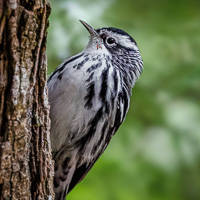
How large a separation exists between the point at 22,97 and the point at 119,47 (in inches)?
86.7

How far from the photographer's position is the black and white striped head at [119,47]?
4.40 metres

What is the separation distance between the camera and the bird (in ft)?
12.3

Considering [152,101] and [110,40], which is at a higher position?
[110,40]

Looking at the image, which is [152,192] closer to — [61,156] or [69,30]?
[61,156]

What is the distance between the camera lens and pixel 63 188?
4.13 metres

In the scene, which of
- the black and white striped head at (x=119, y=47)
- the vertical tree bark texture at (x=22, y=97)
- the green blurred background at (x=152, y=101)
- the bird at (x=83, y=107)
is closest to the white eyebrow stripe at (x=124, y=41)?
the black and white striped head at (x=119, y=47)

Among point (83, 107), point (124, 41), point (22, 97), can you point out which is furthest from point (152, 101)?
point (22, 97)

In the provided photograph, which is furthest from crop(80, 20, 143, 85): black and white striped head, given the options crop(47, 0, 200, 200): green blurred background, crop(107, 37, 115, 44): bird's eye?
crop(47, 0, 200, 200): green blurred background

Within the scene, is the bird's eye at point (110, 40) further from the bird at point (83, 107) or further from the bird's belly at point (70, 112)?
the bird's belly at point (70, 112)

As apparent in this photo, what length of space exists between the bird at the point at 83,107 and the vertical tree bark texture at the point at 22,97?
1.06 m

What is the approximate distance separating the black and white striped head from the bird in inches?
0.7

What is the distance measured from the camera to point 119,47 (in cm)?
454

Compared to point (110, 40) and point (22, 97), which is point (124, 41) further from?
point (22, 97)

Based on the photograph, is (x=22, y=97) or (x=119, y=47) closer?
(x=22, y=97)
